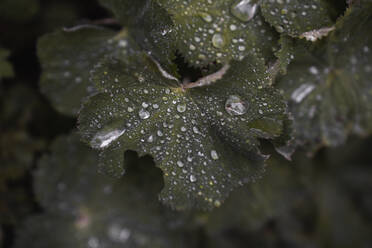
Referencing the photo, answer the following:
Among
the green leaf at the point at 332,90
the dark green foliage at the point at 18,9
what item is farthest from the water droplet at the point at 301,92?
the dark green foliage at the point at 18,9

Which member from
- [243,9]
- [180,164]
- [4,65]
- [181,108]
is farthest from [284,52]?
[4,65]

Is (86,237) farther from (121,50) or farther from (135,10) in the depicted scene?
(135,10)

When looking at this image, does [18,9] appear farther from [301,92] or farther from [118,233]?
[301,92]

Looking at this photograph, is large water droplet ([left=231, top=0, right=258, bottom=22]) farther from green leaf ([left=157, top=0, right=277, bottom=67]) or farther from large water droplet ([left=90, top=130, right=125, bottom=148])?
large water droplet ([left=90, top=130, right=125, bottom=148])

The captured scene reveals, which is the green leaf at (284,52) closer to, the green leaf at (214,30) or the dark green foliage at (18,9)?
the green leaf at (214,30)

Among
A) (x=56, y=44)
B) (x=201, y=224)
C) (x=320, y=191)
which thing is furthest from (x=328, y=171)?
(x=56, y=44)

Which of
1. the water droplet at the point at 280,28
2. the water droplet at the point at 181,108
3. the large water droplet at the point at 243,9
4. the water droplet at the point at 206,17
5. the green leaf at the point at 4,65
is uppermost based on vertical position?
the large water droplet at the point at 243,9
